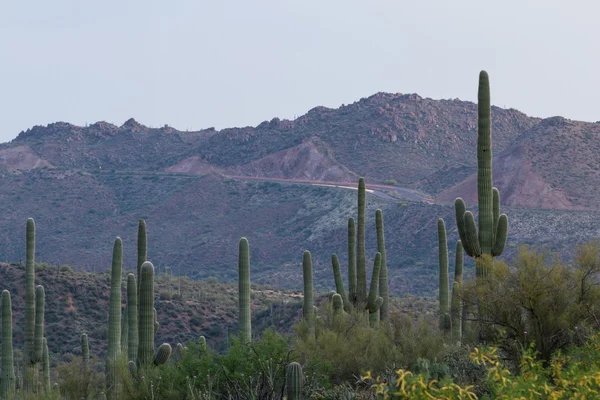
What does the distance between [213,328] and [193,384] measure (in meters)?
26.1

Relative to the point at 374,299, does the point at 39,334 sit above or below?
below

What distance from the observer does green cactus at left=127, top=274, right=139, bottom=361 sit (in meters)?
16.0

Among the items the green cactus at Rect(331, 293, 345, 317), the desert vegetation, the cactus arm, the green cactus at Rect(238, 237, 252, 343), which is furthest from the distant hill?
the cactus arm

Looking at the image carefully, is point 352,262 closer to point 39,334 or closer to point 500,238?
point 500,238

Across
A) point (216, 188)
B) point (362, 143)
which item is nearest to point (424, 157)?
point (362, 143)

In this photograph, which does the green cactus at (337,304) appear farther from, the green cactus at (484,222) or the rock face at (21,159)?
the rock face at (21,159)

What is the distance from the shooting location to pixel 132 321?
16156mm

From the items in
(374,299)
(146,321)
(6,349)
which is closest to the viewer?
(146,321)

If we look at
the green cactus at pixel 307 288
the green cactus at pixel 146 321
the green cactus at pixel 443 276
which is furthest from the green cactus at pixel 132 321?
the green cactus at pixel 443 276

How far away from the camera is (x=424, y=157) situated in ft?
302

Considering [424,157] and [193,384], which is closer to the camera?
[193,384]

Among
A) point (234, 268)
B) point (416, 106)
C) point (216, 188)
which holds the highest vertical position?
point (416, 106)

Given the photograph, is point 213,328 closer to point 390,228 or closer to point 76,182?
point 390,228

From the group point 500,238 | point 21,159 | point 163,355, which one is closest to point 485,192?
point 500,238
